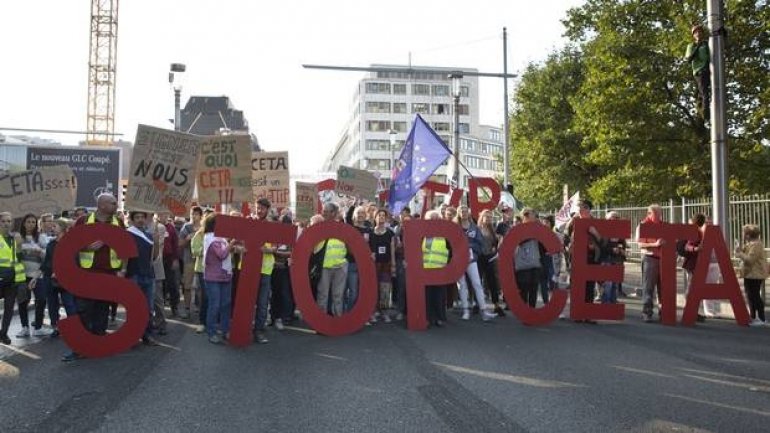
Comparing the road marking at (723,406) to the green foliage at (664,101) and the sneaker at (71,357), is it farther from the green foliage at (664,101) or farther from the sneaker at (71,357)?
the green foliage at (664,101)

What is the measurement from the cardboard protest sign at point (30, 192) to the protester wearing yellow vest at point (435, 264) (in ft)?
24.5

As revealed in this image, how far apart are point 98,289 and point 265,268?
2272 millimetres

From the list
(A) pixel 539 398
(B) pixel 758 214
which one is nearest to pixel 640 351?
(A) pixel 539 398

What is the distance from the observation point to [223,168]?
11.9m

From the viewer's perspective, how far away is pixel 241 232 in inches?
344

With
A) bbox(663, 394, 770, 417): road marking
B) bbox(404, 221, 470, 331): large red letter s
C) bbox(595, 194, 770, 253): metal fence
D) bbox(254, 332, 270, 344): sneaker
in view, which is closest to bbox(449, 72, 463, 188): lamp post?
bbox(595, 194, 770, 253): metal fence

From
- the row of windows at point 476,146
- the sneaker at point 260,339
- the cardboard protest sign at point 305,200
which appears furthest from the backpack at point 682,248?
the row of windows at point 476,146

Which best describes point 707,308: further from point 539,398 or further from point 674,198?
point 674,198

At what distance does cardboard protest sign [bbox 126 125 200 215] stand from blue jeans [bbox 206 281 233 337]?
6.24 ft

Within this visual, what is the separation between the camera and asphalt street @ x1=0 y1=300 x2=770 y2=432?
523 centimetres

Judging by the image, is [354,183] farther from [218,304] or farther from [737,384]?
[737,384]

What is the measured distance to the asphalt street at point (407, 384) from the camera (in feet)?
17.2

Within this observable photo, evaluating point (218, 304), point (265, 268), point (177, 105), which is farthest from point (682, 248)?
point (177, 105)

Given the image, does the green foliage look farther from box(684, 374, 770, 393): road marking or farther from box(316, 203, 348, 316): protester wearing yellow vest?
box(684, 374, 770, 393): road marking
